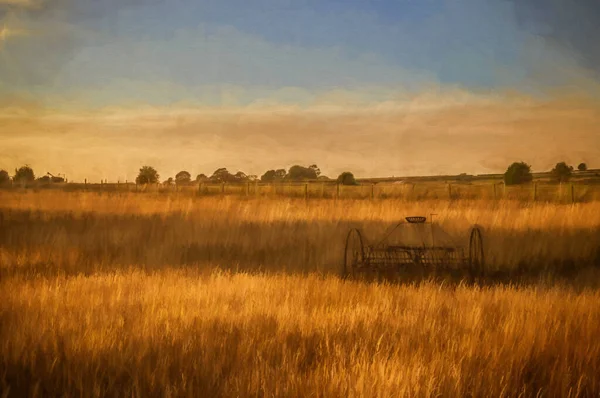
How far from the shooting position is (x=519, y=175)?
21328 millimetres

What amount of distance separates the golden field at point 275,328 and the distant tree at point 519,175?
14477mm

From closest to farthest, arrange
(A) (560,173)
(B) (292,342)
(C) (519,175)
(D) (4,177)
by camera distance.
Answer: (B) (292,342) → (D) (4,177) → (A) (560,173) → (C) (519,175)

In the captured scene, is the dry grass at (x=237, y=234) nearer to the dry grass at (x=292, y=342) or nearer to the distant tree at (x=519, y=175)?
the dry grass at (x=292, y=342)

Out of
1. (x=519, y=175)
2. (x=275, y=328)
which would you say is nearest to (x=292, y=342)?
(x=275, y=328)

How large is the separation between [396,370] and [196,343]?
1.18 meters

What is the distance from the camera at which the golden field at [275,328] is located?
9.03 ft

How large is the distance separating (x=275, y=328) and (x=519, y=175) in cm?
1982

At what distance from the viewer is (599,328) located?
147 inches

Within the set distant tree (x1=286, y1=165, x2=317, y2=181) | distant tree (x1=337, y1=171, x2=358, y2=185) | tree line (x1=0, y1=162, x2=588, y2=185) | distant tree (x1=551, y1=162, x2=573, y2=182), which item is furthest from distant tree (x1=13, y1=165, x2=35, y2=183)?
distant tree (x1=337, y1=171, x2=358, y2=185)

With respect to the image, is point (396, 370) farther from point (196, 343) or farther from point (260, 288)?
point (260, 288)

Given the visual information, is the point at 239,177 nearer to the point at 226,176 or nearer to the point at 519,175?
the point at 226,176

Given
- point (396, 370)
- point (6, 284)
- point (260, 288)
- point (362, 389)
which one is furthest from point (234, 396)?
point (6, 284)

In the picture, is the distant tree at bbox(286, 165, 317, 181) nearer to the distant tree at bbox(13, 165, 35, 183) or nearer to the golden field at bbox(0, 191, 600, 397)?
the distant tree at bbox(13, 165, 35, 183)

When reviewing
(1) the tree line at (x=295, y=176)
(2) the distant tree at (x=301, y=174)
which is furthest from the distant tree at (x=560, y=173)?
(2) the distant tree at (x=301, y=174)
